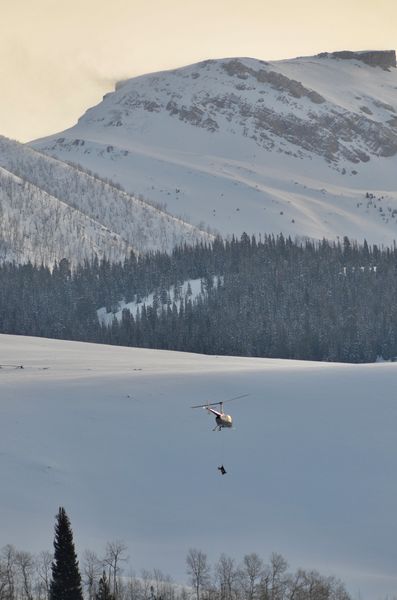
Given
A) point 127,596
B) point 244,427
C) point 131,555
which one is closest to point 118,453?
point 244,427

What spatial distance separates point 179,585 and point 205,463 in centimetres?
2886

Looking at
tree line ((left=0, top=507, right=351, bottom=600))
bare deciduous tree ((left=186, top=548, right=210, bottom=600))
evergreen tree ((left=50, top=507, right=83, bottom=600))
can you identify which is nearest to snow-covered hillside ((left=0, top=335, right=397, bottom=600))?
bare deciduous tree ((left=186, top=548, right=210, bottom=600))

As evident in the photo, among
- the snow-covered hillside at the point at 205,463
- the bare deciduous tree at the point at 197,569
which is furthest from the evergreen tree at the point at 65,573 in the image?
the snow-covered hillside at the point at 205,463

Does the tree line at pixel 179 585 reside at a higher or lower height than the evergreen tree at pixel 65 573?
lower

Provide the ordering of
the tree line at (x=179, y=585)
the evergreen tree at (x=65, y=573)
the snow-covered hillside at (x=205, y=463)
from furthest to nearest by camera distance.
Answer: the snow-covered hillside at (x=205, y=463), the tree line at (x=179, y=585), the evergreen tree at (x=65, y=573)

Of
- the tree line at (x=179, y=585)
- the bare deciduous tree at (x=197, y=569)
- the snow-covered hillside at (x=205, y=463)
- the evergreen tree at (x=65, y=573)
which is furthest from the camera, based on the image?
the snow-covered hillside at (x=205, y=463)

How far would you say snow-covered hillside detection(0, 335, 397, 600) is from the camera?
324 ft

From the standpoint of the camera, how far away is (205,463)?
115 meters

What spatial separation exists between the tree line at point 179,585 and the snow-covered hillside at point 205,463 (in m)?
2.04

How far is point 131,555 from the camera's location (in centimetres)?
9431

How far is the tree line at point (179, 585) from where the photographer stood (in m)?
79.9

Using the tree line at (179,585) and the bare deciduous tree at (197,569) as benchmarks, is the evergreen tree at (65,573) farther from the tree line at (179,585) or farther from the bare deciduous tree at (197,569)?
the bare deciduous tree at (197,569)

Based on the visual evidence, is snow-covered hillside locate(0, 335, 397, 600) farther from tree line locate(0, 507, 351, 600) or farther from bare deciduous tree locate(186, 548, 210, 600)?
tree line locate(0, 507, 351, 600)

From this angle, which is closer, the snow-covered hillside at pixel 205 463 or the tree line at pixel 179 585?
the tree line at pixel 179 585
